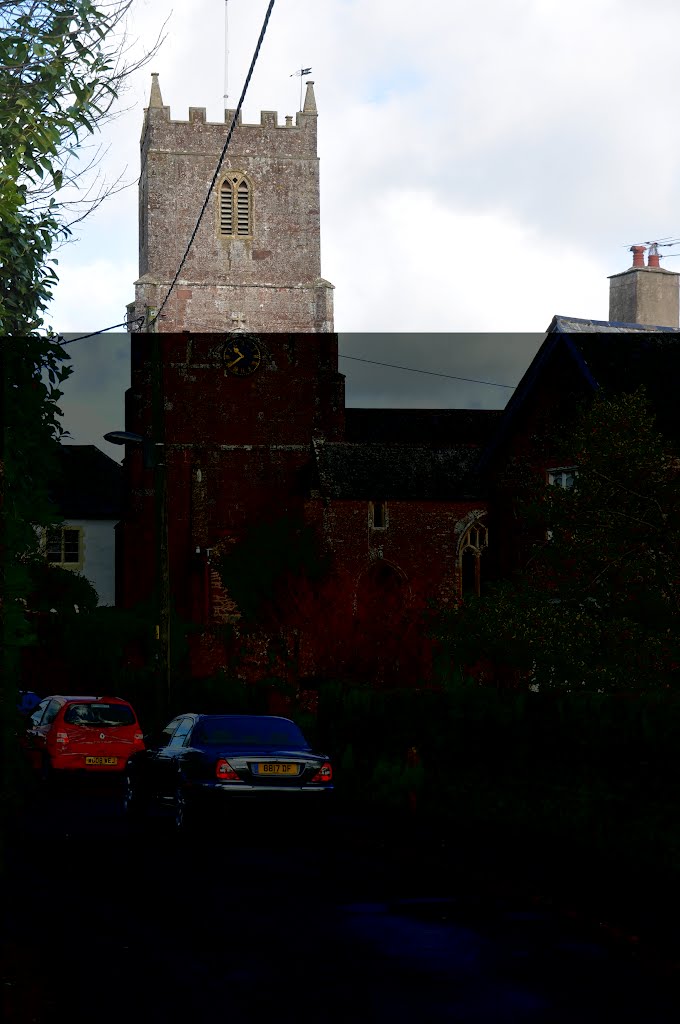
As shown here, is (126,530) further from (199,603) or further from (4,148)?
(4,148)

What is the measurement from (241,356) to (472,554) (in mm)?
14015

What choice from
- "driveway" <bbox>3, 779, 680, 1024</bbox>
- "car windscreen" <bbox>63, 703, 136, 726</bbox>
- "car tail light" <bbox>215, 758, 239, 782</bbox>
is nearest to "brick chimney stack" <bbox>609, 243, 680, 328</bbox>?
"car windscreen" <bbox>63, 703, 136, 726</bbox>

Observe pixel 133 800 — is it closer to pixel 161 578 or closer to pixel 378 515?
pixel 161 578

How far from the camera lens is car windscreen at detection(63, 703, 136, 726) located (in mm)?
24422

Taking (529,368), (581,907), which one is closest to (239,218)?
(529,368)

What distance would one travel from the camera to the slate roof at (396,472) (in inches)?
2211

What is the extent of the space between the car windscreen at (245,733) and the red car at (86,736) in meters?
6.79

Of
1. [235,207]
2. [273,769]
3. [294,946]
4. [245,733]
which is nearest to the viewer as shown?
[294,946]

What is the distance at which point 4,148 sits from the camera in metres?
11.7

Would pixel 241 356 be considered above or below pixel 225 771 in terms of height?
above

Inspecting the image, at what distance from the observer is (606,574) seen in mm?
19047

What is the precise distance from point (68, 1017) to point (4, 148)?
702cm

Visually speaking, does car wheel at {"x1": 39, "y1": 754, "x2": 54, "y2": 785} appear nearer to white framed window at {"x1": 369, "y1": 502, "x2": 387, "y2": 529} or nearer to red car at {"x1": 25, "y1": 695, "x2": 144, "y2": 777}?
red car at {"x1": 25, "y1": 695, "x2": 144, "y2": 777}

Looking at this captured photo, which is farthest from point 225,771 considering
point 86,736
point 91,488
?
point 91,488
